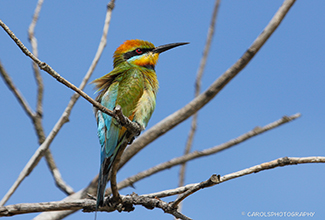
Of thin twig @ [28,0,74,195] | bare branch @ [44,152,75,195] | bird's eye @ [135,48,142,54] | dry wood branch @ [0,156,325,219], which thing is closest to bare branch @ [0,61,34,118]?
thin twig @ [28,0,74,195]

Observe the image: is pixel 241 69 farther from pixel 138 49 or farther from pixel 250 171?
pixel 250 171

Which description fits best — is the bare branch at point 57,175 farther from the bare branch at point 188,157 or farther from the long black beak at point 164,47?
the long black beak at point 164,47

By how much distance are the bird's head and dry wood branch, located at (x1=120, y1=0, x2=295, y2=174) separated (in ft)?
2.44

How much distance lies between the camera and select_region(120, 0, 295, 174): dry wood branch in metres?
3.78

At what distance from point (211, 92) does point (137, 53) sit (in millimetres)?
1047

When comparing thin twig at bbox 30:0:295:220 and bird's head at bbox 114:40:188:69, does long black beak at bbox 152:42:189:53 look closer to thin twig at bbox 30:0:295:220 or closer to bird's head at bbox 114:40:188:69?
bird's head at bbox 114:40:188:69

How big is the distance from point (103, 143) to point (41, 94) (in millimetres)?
1491

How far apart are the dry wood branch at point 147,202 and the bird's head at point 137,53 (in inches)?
74.4

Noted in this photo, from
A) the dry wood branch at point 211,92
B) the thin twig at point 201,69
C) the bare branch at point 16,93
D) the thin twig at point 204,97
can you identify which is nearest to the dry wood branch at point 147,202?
the thin twig at point 204,97

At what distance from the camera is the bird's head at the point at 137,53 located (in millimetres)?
4355

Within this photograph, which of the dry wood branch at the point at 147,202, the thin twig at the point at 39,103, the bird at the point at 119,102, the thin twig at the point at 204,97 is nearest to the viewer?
the dry wood branch at the point at 147,202

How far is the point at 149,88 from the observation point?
3.71 metres

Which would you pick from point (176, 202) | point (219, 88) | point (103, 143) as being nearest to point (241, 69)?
point (219, 88)

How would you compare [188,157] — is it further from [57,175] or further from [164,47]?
[57,175]
